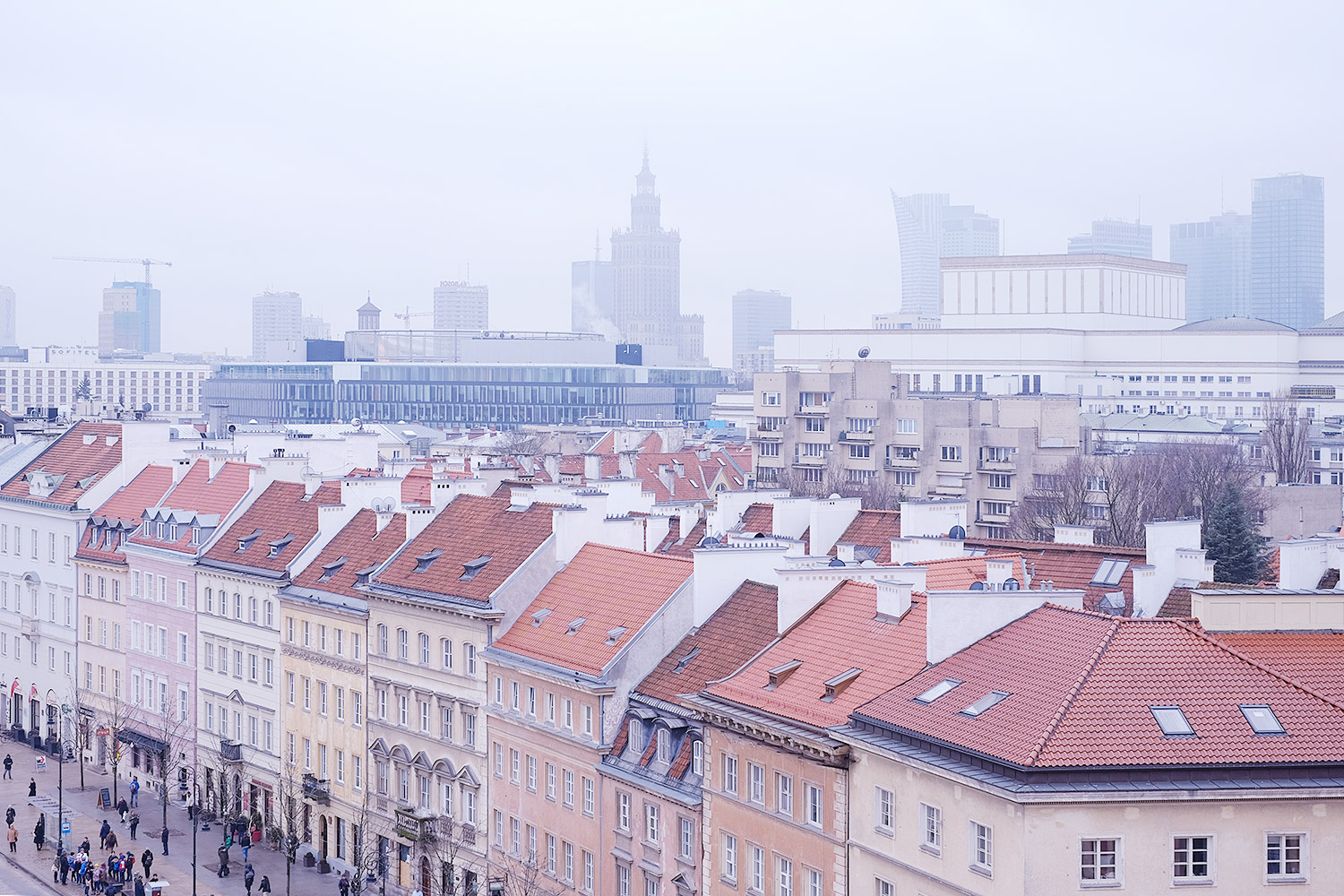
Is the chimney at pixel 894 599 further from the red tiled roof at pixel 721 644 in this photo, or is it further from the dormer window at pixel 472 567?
the dormer window at pixel 472 567

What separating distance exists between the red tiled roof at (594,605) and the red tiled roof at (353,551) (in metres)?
11.9

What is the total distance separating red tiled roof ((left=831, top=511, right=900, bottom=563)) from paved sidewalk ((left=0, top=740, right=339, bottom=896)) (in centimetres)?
2396

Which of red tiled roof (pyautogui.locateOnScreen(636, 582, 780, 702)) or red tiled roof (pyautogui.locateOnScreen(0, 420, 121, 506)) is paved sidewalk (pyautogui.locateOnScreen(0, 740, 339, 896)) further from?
red tiled roof (pyautogui.locateOnScreen(636, 582, 780, 702))

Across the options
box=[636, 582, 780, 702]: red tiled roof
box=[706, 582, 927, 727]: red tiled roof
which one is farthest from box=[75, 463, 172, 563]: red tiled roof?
box=[706, 582, 927, 727]: red tiled roof

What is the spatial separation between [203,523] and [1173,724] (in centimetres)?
6214

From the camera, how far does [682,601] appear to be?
6575cm

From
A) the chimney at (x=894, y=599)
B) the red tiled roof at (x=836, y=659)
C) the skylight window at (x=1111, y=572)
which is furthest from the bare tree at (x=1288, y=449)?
the chimney at (x=894, y=599)

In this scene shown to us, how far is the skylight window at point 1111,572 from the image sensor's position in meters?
67.8

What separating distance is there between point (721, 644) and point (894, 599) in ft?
28.6

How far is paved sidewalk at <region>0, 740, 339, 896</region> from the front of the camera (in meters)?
79.5

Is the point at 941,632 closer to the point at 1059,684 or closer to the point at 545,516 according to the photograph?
the point at 1059,684

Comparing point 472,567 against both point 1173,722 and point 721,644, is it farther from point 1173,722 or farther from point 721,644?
point 1173,722

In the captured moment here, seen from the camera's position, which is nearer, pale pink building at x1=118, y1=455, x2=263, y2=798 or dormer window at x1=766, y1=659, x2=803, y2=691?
dormer window at x1=766, y1=659, x2=803, y2=691

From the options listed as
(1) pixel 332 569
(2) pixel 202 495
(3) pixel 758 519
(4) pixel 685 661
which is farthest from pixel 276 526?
(4) pixel 685 661
